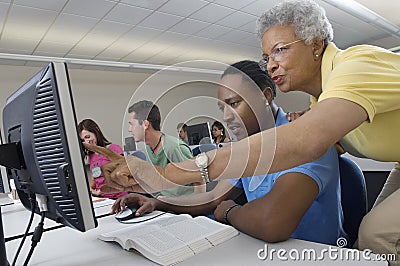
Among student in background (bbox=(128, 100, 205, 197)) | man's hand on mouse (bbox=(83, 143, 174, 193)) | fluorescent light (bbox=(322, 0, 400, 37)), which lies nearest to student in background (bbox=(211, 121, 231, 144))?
student in background (bbox=(128, 100, 205, 197))

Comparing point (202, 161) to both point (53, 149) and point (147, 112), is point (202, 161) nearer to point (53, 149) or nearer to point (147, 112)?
point (53, 149)

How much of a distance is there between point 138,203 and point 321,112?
793 millimetres

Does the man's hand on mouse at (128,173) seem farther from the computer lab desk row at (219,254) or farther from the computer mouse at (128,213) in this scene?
the computer mouse at (128,213)

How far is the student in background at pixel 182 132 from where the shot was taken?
1282 millimetres

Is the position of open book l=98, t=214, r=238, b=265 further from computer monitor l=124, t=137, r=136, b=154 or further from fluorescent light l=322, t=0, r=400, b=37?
fluorescent light l=322, t=0, r=400, b=37

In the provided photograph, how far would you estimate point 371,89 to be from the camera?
76cm

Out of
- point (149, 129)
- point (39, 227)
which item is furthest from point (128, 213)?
point (149, 129)

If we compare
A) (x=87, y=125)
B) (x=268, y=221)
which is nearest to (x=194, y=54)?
(x=87, y=125)

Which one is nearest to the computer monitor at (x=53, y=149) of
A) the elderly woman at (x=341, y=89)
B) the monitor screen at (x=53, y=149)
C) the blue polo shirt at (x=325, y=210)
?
the monitor screen at (x=53, y=149)

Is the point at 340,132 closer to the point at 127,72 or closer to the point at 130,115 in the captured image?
the point at 130,115

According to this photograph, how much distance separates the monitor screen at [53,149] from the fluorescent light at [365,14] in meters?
4.08

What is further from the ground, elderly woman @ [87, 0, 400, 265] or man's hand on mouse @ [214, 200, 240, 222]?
elderly woman @ [87, 0, 400, 265]

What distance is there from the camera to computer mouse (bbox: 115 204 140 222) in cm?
116

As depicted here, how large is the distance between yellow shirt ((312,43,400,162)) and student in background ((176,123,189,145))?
0.55m
